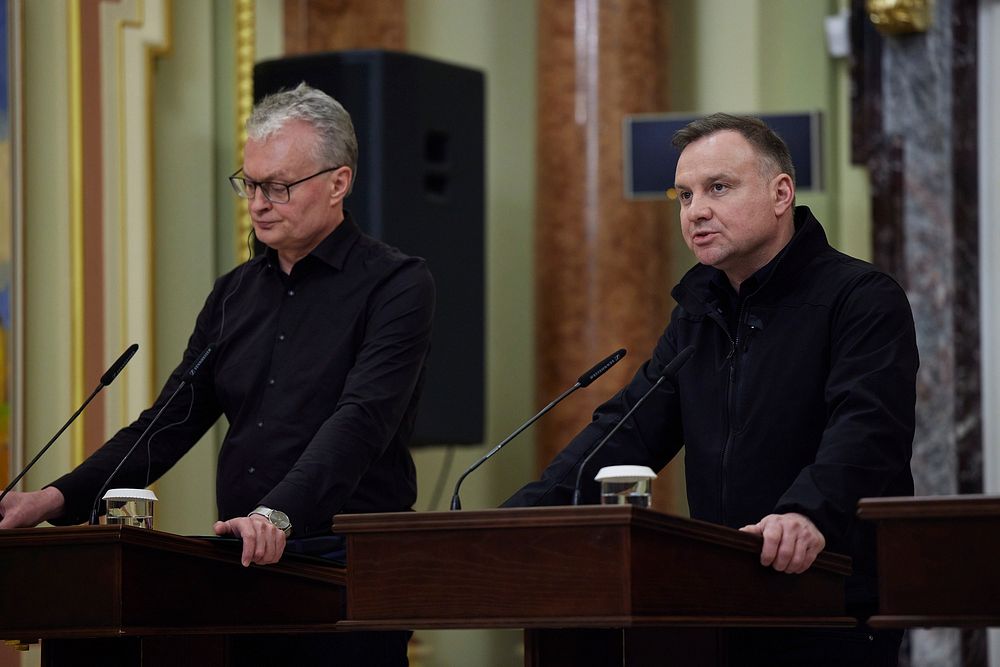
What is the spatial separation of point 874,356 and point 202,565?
119cm

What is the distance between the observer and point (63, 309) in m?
5.55

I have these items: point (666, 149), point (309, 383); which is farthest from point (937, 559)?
point (666, 149)

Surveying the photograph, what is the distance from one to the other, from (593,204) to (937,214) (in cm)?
122

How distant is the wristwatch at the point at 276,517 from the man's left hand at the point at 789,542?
841 millimetres

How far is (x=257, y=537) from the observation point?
2932 millimetres

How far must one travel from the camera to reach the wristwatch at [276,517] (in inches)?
117

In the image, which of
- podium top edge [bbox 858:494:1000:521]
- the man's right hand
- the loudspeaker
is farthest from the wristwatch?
the loudspeaker

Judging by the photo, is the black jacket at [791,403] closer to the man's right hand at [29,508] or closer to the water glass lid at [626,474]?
the water glass lid at [626,474]

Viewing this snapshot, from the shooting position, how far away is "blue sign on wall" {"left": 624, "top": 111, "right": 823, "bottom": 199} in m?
5.92

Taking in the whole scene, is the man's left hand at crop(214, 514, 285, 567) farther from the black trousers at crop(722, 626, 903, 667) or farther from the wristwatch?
the black trousers at crop(722, 626, 903, 667)

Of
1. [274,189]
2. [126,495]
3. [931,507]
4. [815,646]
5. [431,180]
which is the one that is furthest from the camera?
[431,180]

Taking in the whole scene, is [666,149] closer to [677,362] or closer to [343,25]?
[343,25]

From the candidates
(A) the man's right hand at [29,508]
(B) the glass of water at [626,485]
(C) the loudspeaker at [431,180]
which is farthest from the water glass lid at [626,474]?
(C) the loudspeaker at [431,180]

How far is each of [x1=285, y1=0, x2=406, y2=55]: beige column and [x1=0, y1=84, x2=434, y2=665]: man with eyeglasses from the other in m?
2.90
